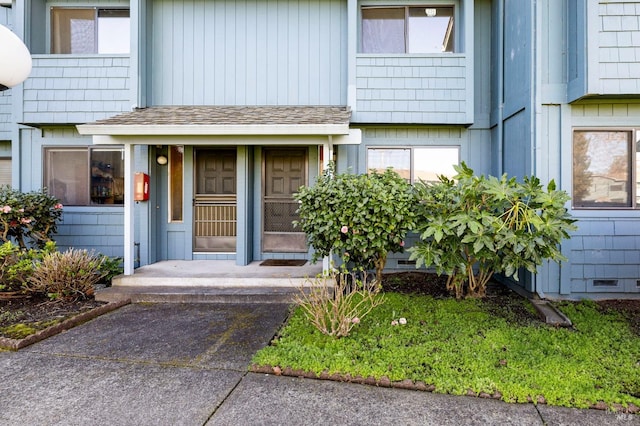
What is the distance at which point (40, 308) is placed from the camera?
4461 mm

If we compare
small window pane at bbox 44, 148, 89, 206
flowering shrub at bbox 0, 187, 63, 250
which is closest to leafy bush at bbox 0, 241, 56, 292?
flowering shrub at bbox 0, 187, 63, 250

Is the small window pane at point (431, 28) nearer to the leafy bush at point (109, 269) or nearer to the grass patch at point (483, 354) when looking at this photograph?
the grass patch at point (483, 354)

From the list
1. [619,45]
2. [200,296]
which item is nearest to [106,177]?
[200,296]

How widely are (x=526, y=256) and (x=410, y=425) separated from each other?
2589 millimetres

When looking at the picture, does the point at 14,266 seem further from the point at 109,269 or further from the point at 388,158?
the point at 388,158

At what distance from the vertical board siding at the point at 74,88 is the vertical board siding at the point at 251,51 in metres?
0.64

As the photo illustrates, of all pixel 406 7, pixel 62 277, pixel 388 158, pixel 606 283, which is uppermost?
pixel 406 7

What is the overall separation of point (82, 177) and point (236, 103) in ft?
9.97

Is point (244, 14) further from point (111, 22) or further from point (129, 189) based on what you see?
point (129, 189)

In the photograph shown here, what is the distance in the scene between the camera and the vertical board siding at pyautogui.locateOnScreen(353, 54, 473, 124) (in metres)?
6.02

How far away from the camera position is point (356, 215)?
177 inches

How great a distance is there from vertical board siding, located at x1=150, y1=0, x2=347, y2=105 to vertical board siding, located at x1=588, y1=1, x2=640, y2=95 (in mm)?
3640

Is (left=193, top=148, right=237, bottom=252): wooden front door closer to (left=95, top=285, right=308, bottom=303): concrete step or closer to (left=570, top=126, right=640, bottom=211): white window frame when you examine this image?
(left=95, top=285, right=308, bottom=303): concrete step

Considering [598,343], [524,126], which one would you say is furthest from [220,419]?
[524,126]
